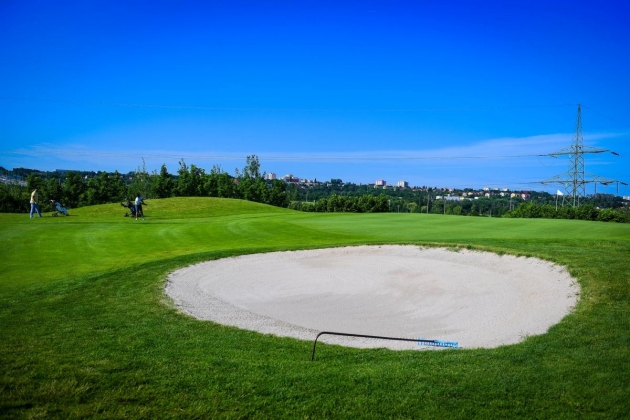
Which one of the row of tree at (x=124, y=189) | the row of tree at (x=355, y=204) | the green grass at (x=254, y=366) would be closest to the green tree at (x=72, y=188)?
the row of tree at (x=124, y=189)

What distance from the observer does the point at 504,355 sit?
743cm

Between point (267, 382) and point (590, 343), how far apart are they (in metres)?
6.10

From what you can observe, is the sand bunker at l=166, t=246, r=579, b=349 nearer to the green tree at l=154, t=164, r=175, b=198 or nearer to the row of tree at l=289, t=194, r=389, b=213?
the row of tree at l=289, t=194, r=389, b=213

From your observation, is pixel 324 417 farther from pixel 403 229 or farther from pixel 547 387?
pixel 403 229

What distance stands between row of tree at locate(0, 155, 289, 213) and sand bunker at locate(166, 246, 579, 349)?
231 feet

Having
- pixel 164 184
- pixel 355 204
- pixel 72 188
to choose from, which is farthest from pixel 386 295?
pixel 72 188

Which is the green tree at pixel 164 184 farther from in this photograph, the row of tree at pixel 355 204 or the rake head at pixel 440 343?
the rake head at pixel 440 343

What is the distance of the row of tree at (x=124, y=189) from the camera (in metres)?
77.7

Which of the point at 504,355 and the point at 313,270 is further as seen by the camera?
the point at 313,270

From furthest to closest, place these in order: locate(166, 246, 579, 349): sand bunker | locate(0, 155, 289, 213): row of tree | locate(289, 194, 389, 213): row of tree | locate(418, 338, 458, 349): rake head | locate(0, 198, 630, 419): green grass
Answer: locate(0, 155, 289, 213): row of tree
locate(289, 194, 389, 213): row of tree
locate(166, 246, 579, 349): sand bunker
locate(418, 338, 458, 349): rake head
locate(0, 198, 630, 419): green grass

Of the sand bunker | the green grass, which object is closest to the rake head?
the sand bunker

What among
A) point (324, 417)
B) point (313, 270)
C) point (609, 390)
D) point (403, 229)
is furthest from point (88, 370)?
point (403, 229)

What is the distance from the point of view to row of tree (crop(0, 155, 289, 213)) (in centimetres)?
7769

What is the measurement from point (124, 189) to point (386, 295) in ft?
274
